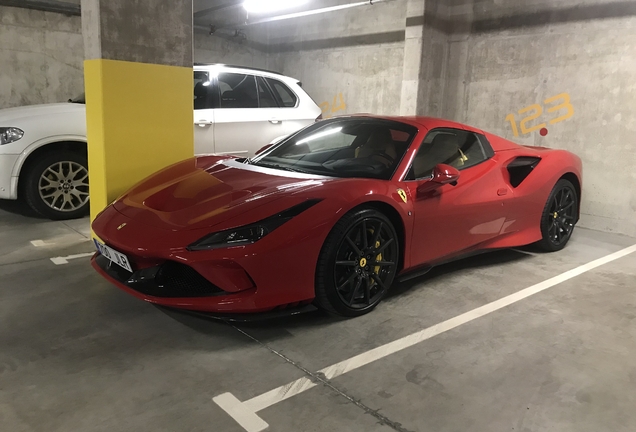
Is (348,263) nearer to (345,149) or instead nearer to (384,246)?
(384,246)

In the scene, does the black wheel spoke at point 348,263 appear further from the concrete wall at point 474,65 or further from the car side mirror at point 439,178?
the concrete wall at point 474,65

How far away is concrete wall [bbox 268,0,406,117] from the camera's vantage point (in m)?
8.10

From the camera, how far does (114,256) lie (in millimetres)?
2695

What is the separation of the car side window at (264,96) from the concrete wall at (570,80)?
2805 mm

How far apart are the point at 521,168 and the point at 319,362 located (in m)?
2.65

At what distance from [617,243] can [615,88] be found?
173 centimetres

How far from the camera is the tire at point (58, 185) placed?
189 inches

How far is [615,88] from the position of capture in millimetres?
5516

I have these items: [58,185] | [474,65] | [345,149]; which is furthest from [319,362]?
[474,65]

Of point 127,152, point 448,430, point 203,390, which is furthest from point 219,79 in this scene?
point 448,430

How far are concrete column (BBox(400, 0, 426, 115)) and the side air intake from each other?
293 centimetres

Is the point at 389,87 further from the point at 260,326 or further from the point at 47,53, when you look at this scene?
the point at 260,326

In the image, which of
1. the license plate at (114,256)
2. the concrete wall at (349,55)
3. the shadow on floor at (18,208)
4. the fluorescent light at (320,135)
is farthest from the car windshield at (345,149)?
the concrete wall at (349,55)

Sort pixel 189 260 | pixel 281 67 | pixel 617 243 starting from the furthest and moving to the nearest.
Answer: pixel 281 67, pixel 617 243, pixel 189 260
